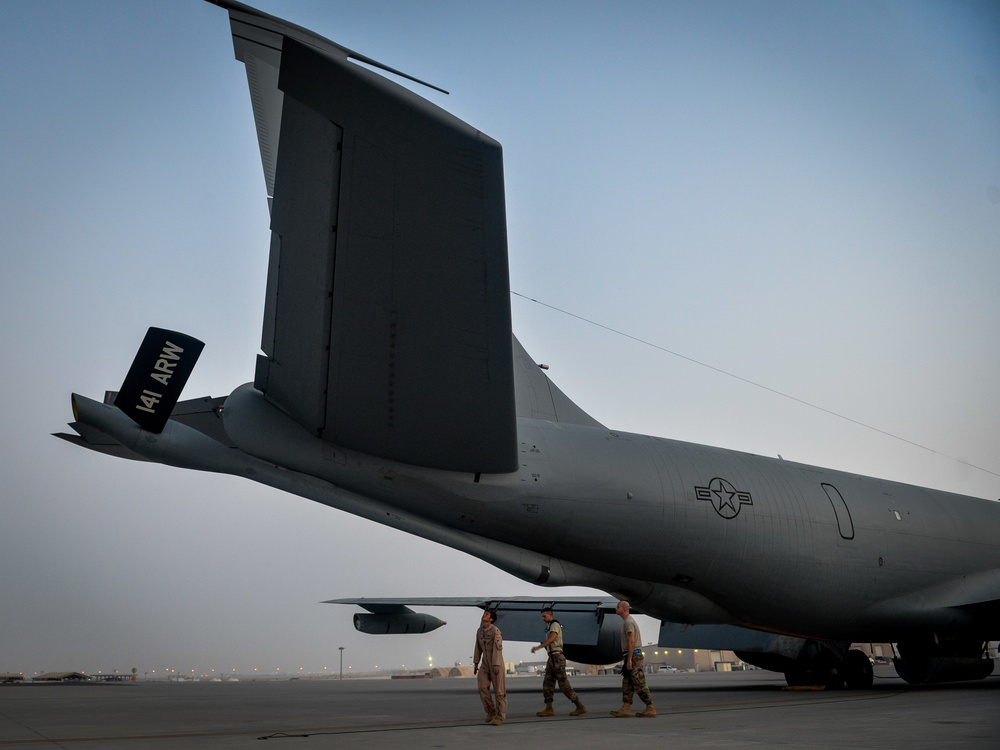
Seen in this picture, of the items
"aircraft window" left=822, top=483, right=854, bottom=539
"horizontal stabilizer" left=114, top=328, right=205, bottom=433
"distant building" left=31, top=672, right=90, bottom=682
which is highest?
"horizontal stabilizer" left=114, top=328, right=205, bottom=433

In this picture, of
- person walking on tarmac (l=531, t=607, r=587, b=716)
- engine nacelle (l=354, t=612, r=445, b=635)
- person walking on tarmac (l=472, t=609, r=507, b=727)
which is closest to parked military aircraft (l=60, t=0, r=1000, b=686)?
person walking on tarmac (l=531, t=607, r=587, b=716)

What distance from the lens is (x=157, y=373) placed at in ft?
22.5

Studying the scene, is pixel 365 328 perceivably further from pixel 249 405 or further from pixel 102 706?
pixel 102 706

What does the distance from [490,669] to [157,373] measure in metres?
4.15

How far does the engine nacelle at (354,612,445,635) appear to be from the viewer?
63.0 feet

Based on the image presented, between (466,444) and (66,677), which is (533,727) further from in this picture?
(66,677)

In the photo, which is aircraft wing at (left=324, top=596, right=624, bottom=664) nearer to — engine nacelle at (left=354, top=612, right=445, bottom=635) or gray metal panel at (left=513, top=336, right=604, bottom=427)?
engine nacelle at (left=354, top=612, right=445, bottom=635)

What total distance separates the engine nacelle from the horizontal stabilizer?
1342 cm

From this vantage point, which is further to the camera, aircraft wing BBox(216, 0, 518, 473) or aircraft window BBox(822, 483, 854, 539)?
aircraft window BBox(822, 483, 854, 539)

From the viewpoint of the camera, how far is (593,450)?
980cm

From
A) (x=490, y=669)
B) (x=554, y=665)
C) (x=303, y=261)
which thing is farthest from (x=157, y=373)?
(x=554, y=665)

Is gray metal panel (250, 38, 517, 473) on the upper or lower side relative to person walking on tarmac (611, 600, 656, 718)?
upper

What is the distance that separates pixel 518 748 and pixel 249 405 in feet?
12.3

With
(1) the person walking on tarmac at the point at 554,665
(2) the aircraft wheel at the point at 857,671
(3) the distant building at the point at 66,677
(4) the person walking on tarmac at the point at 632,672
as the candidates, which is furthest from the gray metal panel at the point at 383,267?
(3) the distant building at the point at 66,677
